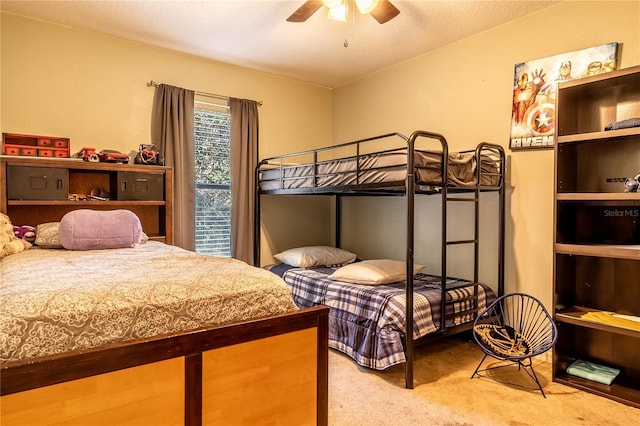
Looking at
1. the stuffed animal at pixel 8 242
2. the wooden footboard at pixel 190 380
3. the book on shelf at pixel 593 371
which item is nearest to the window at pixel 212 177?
the stuffed animal at pixel 8 242

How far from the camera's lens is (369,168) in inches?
112

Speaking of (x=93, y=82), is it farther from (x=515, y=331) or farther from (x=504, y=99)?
(x=515, y=331)

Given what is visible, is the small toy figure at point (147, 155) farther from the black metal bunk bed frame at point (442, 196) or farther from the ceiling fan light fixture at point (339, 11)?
the ceiling fan light fixture at point (339, 11)

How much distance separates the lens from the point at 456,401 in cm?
229

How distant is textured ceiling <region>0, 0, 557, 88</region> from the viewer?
2891 mm

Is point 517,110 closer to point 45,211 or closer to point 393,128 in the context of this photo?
point 393,128

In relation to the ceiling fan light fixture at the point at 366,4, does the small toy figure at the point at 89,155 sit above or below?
below

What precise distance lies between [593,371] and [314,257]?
2.32 m

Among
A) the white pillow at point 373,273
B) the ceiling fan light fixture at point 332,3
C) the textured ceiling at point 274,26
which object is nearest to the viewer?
the ceiling fan light fixture at point 332,3

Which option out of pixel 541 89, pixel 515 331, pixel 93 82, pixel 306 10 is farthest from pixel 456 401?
pixel 93 82

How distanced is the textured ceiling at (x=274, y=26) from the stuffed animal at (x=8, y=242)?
1643 mm

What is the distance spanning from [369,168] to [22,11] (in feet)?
9.42

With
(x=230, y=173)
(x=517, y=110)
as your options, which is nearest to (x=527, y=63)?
(x=517, y=110)

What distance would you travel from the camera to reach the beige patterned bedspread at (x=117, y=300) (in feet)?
3.65
